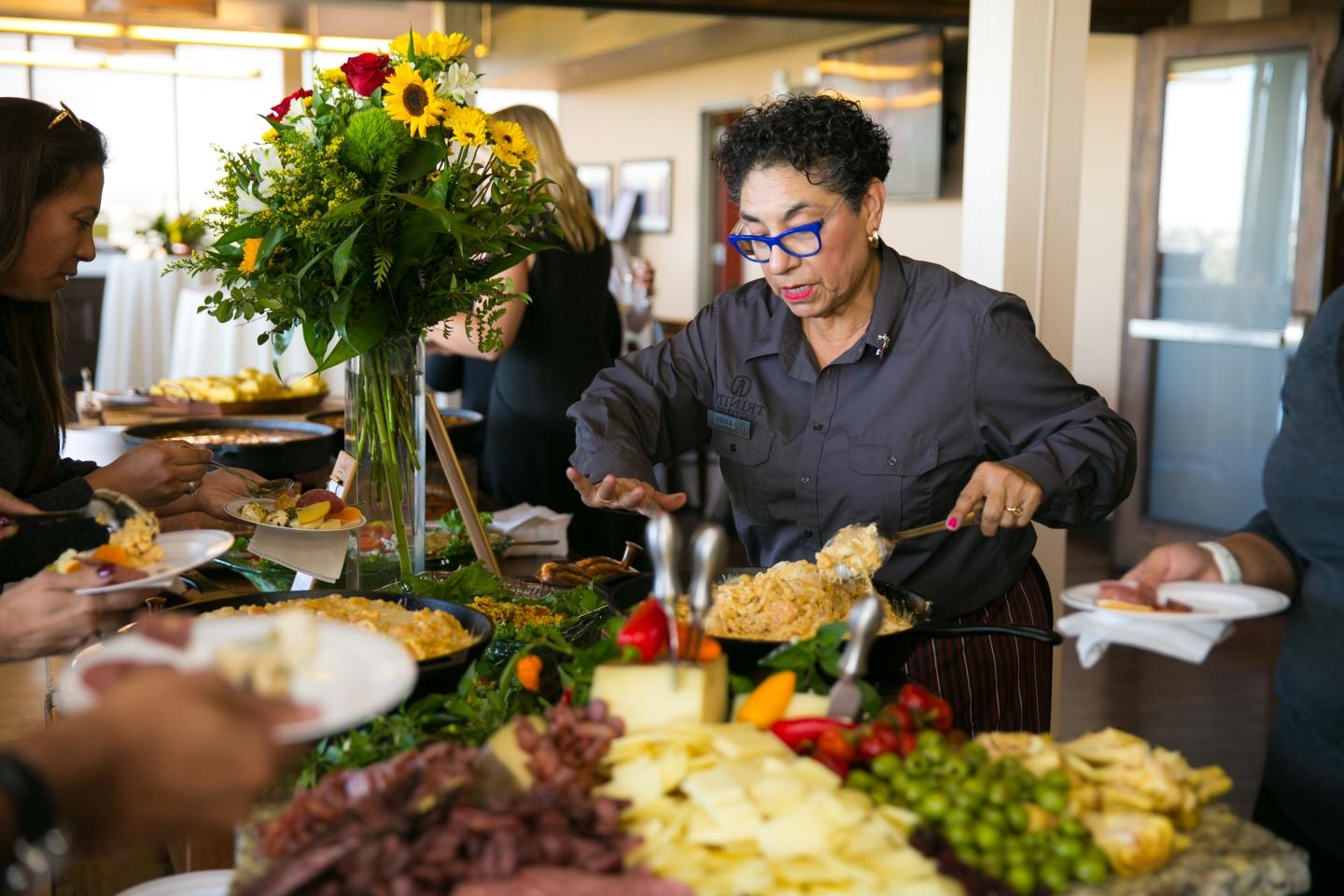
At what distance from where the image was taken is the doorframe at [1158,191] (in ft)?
16.8

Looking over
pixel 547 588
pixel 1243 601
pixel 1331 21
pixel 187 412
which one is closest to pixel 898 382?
pixel 547 588

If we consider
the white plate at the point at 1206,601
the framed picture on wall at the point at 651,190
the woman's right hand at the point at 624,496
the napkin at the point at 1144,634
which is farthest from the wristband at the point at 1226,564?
the framed picture on wall at the point at 651,190

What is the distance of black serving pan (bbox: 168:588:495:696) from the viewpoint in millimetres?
1431

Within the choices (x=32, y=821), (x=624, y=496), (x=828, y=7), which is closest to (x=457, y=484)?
(x=624, y=496)

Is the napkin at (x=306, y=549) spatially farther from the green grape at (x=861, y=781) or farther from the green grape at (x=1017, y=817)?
the green grape at (x=1017, y=817)

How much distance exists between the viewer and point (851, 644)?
1.24m

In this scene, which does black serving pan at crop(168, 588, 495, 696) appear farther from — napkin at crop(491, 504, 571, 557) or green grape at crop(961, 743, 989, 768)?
napkin at crop(491, 504, 571, 557)

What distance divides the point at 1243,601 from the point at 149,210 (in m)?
11.4

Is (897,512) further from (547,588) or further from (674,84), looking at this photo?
(674,84)

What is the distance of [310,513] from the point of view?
1.93 metres

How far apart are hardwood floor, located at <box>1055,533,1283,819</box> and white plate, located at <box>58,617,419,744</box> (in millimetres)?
2840

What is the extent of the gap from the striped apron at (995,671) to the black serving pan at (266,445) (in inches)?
61.3

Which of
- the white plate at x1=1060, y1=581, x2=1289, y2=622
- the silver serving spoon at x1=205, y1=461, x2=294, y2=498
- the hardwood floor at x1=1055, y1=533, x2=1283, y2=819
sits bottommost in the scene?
the hardwood floor at x1=1055, y1=533, x2=1283, y2=819

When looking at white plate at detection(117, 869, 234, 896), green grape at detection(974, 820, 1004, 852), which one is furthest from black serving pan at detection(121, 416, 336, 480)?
green grape at detection(974, 820, 1004, 852)
